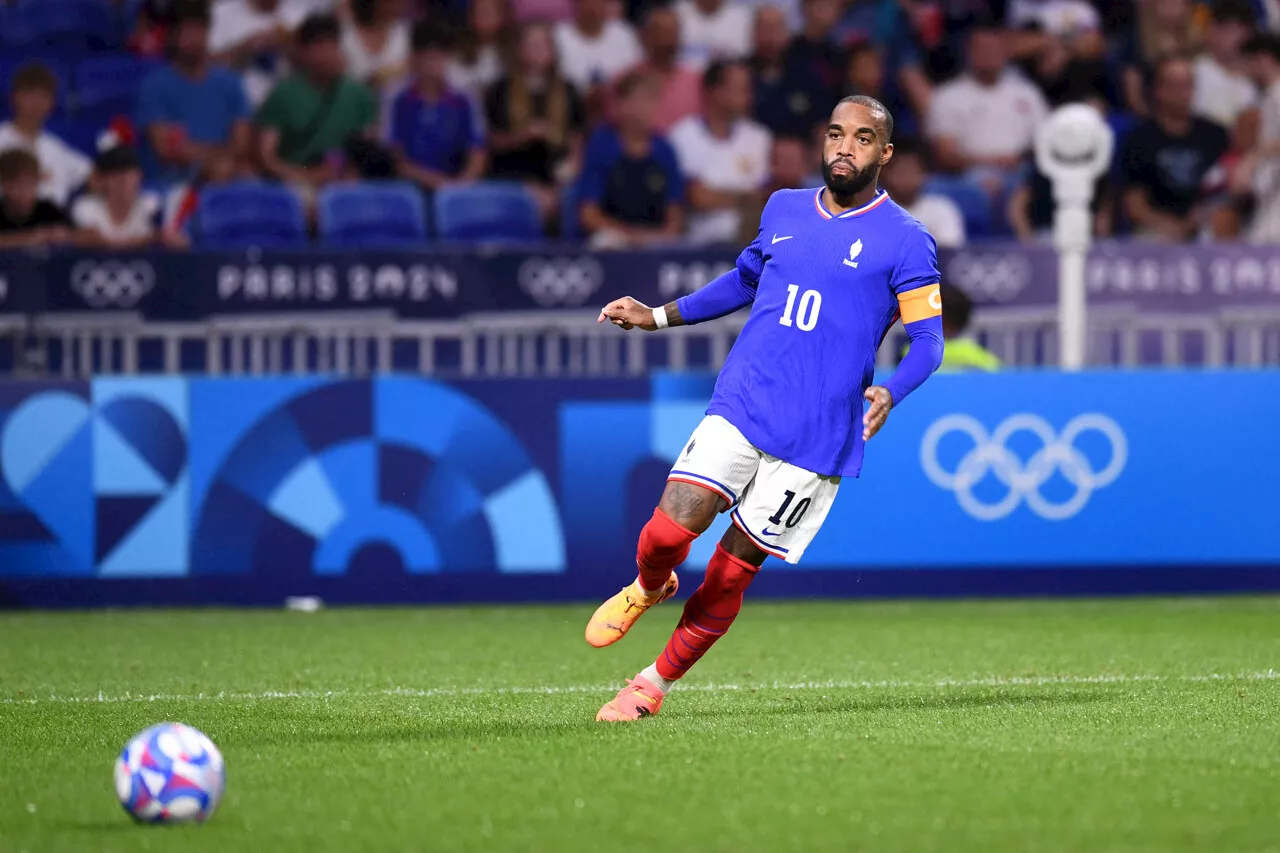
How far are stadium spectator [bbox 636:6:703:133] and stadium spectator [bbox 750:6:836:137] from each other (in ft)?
1.70

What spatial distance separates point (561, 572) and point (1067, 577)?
289cm

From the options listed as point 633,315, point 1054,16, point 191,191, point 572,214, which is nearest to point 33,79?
point 191,191

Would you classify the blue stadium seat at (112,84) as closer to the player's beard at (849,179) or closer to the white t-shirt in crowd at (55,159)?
the white t-shirt in crowd at (55,159)

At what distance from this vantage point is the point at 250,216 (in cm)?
Result: 1448

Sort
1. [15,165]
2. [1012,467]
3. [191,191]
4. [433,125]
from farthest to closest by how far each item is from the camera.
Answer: [433,125]
[191,191]
[15,165]
[1012,467]

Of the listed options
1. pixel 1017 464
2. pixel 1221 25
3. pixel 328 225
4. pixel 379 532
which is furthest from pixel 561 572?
pixel 1221 25

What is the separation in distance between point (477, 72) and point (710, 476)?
10016 mm

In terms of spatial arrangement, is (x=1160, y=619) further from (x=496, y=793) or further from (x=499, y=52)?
(x=499, y=52)

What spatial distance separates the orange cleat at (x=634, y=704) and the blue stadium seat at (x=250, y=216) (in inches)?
320

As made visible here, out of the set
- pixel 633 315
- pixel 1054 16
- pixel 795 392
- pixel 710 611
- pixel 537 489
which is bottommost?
pixel 537 489

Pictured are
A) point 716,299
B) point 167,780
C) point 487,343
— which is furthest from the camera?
point 487,343

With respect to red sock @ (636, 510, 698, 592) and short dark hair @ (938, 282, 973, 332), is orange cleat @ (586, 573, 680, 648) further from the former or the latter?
short dark hair @ (938, 282, 973, 332)

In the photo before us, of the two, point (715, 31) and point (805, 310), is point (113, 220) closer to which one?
point (715, 31)

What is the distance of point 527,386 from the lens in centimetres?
1142
